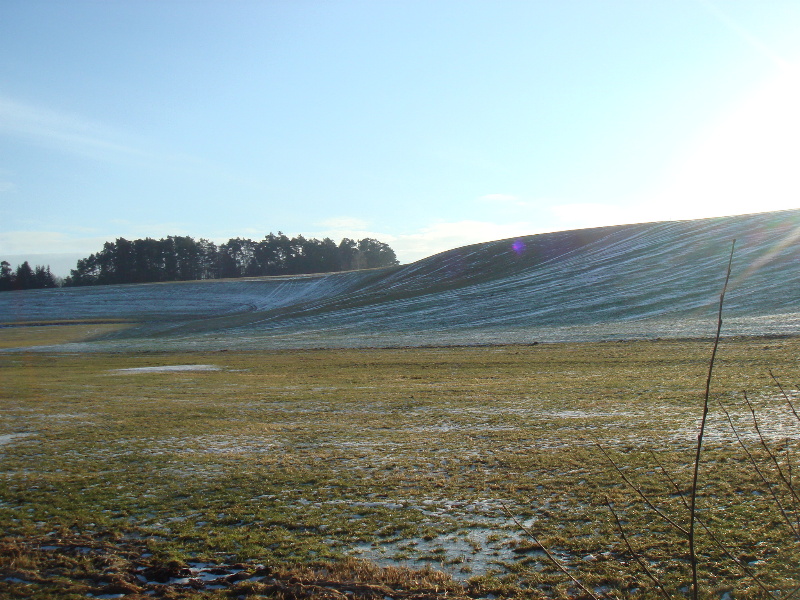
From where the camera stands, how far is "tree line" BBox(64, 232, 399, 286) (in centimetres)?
15625

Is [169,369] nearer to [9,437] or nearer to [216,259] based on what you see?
[9,437]

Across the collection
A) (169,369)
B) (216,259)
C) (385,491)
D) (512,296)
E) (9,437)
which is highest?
(216,259)

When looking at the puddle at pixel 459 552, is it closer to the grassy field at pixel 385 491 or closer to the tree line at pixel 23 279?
the grassy field at pixel 385 491

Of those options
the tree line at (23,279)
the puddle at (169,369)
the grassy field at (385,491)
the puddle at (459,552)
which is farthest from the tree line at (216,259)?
the puddle at (459,552)

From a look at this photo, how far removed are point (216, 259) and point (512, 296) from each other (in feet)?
351

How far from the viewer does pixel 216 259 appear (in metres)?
167

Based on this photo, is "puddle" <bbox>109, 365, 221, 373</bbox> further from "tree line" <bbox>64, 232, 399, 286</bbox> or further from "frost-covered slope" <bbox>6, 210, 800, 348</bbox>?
"tree line" <bbox>64, 232, 399, 286</bbox>

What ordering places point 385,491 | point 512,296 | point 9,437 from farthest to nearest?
point 512,296
point 9,437
point 385,491

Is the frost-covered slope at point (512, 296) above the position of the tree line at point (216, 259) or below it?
below

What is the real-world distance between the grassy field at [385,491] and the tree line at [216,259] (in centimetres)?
14036

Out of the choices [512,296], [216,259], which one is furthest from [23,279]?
[512,296]

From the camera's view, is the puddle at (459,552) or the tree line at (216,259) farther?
the tree line at (216,259)

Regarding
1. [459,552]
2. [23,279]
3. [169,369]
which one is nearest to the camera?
[459,552]

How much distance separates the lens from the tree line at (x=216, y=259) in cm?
15625
